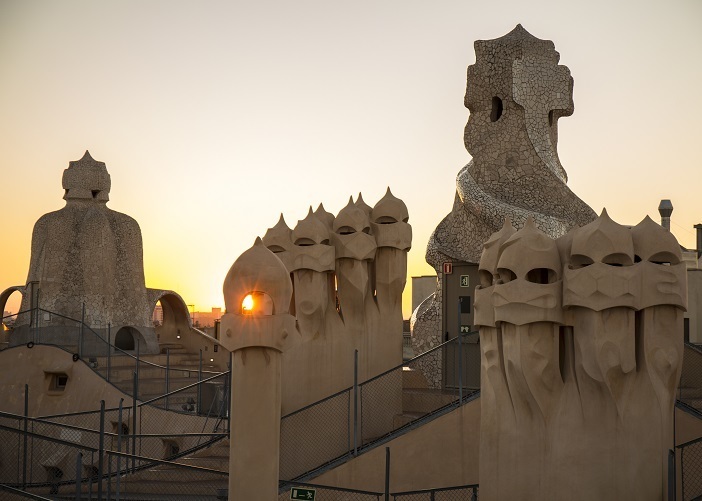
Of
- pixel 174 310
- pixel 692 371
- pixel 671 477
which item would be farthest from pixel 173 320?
pixel 671 477

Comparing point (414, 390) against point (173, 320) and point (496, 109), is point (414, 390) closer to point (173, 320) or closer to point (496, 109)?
point (496, 109)

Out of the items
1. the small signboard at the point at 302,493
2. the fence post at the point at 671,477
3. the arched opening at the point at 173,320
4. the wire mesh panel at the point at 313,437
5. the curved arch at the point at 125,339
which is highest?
the arched opening at the point at 173,320

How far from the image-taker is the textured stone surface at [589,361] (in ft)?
39.4

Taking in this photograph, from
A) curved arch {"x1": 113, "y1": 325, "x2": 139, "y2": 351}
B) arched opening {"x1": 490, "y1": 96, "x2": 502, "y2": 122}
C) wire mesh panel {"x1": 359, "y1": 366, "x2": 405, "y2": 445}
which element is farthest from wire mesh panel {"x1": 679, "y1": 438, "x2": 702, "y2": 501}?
curved arch {"x1": 113, "y1": 325, "x2": 139, "y2": 351}

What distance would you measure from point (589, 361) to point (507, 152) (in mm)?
8651

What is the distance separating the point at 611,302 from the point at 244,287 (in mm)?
4289

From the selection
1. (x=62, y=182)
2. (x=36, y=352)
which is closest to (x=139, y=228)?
(x=62, y=182)

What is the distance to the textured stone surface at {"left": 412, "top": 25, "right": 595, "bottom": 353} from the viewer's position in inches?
773

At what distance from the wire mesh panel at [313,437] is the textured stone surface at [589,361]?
4691mm

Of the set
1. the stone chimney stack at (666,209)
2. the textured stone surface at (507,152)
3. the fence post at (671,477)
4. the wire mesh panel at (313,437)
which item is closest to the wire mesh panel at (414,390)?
the wire mesh panel at (313,437)

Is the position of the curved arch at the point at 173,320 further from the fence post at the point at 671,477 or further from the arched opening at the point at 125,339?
the fence post at the point at 671,477

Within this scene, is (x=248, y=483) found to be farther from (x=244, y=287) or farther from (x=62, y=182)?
(x=62, y=182)

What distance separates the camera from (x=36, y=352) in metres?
26.1

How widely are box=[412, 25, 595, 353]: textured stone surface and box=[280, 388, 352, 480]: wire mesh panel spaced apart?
13.1 ft
